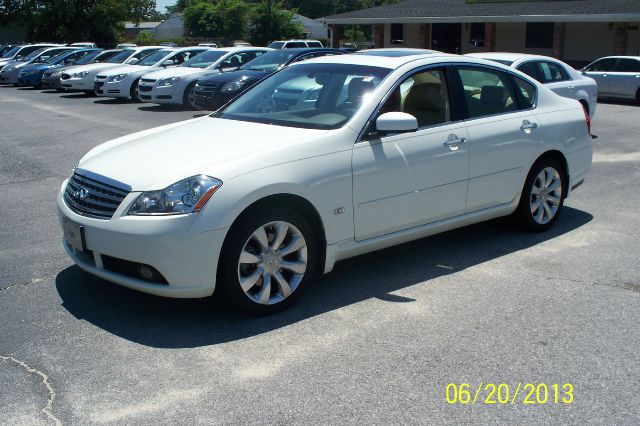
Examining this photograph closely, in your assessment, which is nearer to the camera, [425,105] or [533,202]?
[425,105]

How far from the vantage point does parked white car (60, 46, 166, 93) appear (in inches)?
898

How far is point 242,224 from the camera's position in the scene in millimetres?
4656

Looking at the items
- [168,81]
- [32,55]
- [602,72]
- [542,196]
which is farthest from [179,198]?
[32,55]

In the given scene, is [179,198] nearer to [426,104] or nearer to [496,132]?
[426,104]

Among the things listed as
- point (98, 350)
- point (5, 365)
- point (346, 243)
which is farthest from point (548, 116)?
point (5, 365)

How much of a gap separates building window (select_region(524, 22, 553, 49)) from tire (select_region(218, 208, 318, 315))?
102 feet

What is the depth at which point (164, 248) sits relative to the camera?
4.48m

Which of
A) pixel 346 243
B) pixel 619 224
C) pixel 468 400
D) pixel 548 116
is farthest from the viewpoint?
pixel 619 224

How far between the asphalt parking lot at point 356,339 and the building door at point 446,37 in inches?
1236

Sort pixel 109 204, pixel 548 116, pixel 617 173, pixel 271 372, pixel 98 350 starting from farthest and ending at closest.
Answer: pixel 617 173 < pixel 548 116 < pixel 109 204 < pixel 98 350 < pixel 271 372

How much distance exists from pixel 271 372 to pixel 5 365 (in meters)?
1.49

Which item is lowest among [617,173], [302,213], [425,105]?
[617,173]

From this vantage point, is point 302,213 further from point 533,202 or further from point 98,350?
point 533,202

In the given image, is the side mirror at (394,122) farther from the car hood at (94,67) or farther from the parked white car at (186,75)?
the car hood at (94,67)
